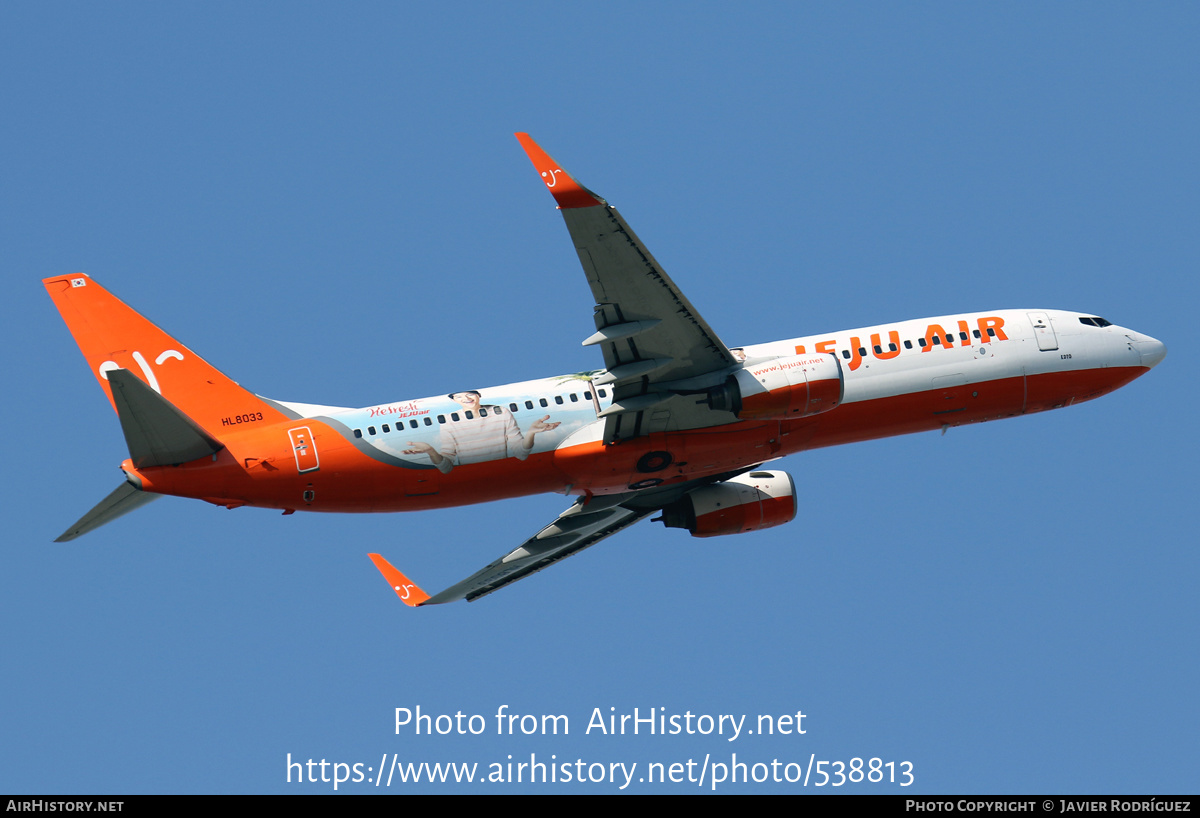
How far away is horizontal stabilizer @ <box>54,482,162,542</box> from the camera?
122ft

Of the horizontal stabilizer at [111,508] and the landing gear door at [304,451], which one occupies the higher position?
the landing gear door at [304,451]

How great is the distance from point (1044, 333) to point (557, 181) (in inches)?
→ 767

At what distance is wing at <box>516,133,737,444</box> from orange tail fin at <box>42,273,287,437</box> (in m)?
10.4

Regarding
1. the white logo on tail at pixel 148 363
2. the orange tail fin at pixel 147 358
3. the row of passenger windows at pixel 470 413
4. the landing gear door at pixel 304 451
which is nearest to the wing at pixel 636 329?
the row of passenger windows at pixel 470 413

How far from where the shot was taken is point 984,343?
4278 centimetres

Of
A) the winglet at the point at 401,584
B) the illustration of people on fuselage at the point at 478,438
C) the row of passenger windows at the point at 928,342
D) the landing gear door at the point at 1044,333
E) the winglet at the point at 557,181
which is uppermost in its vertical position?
the landing gear door at the point at 1044,333

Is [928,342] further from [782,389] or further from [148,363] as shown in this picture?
[148,363]

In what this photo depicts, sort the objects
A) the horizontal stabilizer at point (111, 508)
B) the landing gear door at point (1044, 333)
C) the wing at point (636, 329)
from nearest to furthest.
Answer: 1. the wing at point (636, 329)
2. the horizontal stabilizer at point (111, 508)
3. the landing gear door at point (1044, 333)

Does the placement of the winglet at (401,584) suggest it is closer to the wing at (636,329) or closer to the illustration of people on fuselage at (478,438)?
the illustration of people on fuselage at (478,438)

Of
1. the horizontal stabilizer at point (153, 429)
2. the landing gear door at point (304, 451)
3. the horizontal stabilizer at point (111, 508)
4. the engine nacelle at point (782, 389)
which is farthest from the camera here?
the engine nacelle at point (782, 389)

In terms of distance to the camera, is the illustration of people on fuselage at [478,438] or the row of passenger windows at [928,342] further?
the row of passenger windows at [928,342]

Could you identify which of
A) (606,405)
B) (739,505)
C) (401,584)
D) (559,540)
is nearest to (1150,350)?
(739,505)

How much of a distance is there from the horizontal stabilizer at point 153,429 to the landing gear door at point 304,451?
213cm

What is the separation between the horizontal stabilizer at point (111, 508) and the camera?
3709 cm
